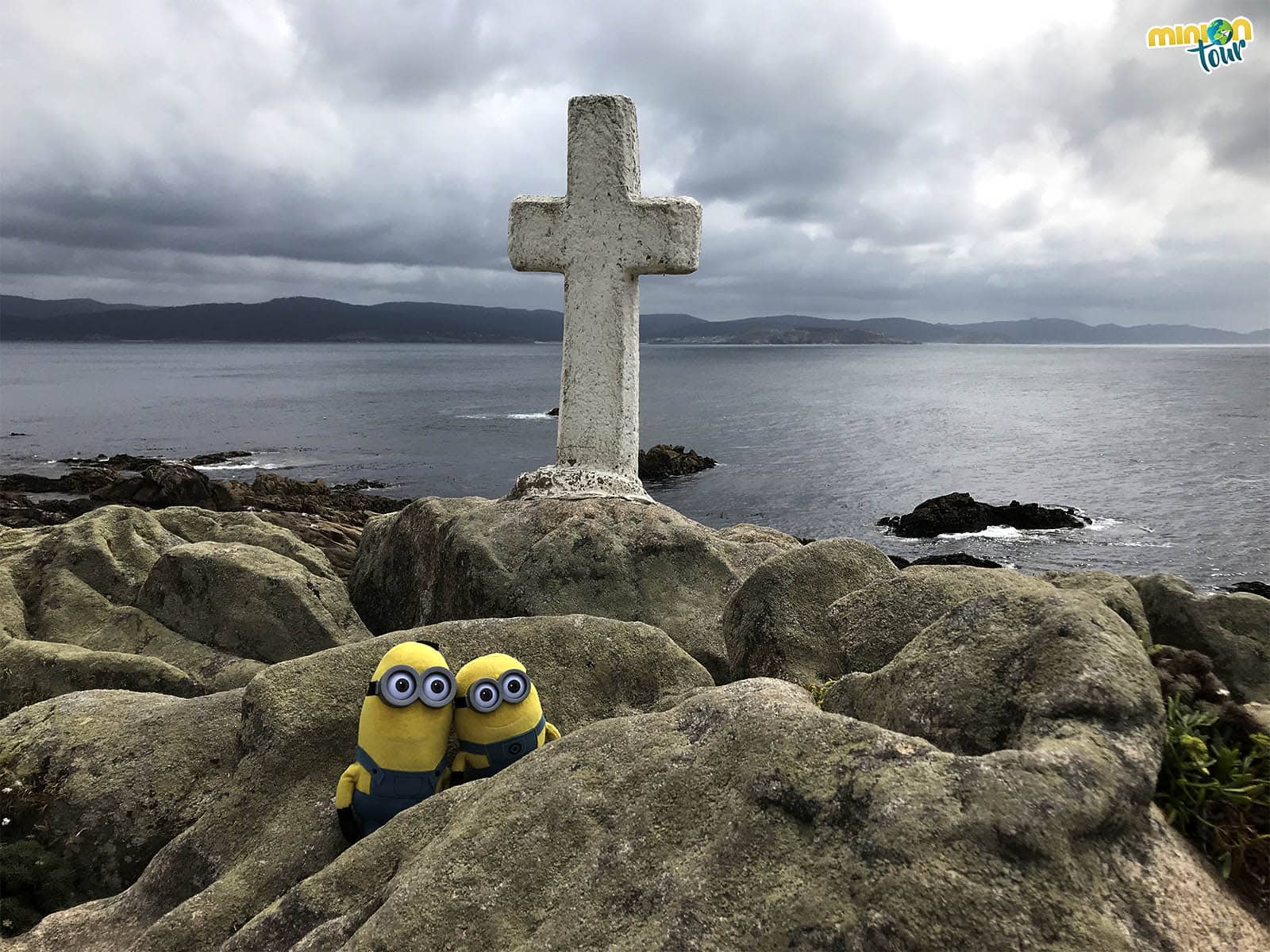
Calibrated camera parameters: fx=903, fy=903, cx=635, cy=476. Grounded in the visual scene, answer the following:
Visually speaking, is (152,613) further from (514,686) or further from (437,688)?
(514,686)

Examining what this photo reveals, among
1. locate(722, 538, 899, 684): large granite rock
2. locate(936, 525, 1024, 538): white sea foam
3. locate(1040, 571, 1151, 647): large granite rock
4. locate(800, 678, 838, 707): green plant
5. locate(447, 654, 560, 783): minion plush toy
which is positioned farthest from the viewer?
locate(936, 525, 1024, 538): white sea foam

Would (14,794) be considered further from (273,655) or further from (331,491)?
(331,491)

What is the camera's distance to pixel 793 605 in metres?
6.46

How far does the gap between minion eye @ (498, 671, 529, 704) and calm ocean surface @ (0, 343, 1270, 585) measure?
82.8 ft

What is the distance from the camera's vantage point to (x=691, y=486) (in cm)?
3938

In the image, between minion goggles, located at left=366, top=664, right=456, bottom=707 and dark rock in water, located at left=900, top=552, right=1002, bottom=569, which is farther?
dark rock in water, located at left=900, top=552, right=1002, bottom=569

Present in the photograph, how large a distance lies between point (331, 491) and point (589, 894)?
3467 cm

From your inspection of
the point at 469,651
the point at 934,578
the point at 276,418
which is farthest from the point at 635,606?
the point at 276,418

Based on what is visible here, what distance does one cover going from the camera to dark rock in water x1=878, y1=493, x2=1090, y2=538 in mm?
30766

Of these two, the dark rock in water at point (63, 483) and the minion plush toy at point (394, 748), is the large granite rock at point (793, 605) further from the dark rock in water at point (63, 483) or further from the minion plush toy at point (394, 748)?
the dark rock in water at point (63, 483)

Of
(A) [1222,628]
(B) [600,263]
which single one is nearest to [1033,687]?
(A) [1222,628]

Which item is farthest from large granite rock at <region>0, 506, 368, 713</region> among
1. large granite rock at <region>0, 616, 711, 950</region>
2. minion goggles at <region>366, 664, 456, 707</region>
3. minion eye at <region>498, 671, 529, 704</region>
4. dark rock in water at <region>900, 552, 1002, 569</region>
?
dark rock in water at <region>900, 552, 1002, 569</region>

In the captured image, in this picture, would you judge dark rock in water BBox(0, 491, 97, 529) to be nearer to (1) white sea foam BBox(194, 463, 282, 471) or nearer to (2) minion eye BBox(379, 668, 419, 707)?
(1) white sea foam BBox(194, 463, 282, 471)

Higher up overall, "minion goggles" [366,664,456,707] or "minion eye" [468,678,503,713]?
"minion goggles" [366,664,456,707]
